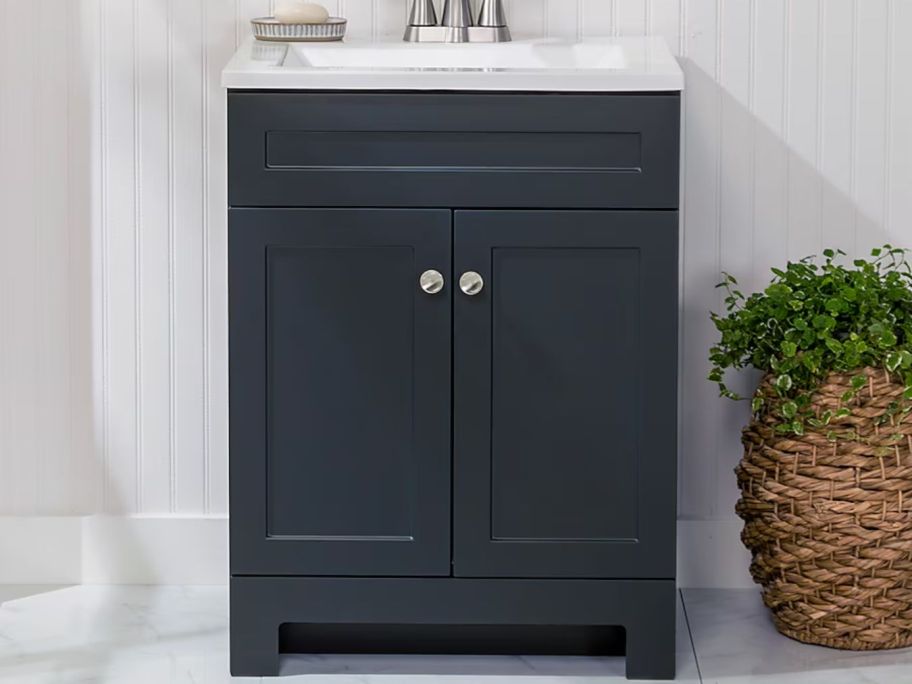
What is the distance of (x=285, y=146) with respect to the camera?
2.13 m

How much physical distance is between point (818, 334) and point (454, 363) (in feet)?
1.84

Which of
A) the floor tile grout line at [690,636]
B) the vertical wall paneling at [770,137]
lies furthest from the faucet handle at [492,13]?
the floor tile grout line at [690,636]

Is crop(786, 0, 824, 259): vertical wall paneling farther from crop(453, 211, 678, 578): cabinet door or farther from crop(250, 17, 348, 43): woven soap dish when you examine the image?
crop(250, 17, 348, 43): woven soap dish

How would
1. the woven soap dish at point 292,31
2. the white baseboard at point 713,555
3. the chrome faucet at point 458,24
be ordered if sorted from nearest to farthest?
the woven soap dish at point 292,31 → the chrome faucet at point 458,24 → the white baseboard at point 713,555

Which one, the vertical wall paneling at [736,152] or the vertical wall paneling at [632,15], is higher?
the vertical wall paneling at [632,15]

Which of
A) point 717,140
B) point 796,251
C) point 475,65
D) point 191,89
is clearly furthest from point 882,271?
point 191,89

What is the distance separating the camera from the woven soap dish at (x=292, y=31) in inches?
93.2

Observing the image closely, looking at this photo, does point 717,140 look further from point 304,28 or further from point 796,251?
point 304,28

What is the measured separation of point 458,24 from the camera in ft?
8.14

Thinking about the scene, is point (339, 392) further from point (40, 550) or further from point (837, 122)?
point (837, 122)

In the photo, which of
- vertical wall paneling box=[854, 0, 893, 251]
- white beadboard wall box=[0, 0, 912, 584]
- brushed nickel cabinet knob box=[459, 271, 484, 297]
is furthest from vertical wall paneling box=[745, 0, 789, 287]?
brushed nickel cabinet knob box=[459, 271, 484, 297]

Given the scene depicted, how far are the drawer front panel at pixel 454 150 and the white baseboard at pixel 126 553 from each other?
0.78 meters

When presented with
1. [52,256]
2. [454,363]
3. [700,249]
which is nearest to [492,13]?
[700,249]

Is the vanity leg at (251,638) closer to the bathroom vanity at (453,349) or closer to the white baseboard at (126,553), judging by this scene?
the bathroom vanity at (453,349)
